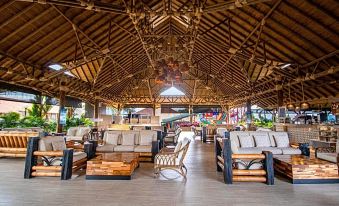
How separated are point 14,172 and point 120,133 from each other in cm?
307

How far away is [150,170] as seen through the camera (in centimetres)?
581

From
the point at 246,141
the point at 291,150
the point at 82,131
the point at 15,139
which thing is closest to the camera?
the point at 291,150

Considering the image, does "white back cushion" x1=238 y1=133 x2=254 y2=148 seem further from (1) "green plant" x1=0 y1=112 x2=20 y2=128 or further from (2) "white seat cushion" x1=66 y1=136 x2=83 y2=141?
(1) "green plant" x1=0 y1=112 x2=20 y2=128

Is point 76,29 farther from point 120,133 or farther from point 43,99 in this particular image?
point 43,99

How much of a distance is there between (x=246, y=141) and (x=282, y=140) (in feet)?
3.86

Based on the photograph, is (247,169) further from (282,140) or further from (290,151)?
(282,140)

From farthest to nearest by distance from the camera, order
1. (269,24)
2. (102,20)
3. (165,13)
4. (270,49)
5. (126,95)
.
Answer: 1. (126,95)
2. (270,49)
3. (102,20)
4. (269,24)
5. (165,13)

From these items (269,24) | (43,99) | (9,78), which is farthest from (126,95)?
(269,24)

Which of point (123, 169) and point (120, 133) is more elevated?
point (120, 133)

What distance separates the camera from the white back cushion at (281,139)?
21.3ft

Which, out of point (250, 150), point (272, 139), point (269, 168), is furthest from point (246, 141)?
point (269, 168)

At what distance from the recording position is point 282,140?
6.55 metres

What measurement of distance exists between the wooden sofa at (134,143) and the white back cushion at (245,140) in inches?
101

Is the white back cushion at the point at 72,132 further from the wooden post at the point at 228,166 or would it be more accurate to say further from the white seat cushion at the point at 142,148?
the wooden post at the point at 228,166
